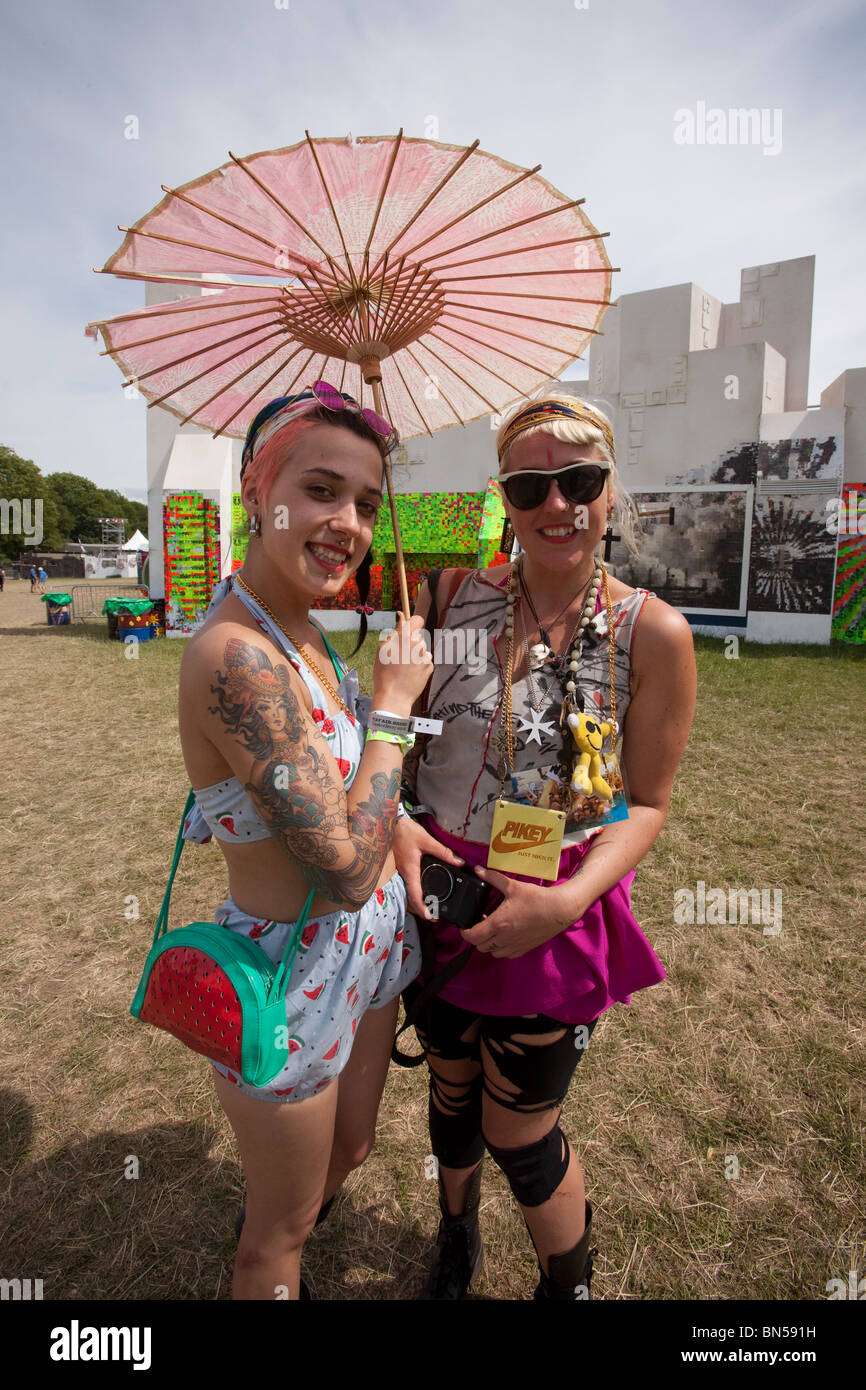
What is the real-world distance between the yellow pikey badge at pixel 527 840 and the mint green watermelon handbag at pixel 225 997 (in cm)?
46

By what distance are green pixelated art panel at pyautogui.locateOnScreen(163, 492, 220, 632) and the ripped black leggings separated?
563 inches

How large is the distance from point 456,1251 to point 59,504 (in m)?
92.7

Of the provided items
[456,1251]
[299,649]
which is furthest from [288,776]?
[456,1251]

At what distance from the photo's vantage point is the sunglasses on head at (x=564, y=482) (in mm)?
1562

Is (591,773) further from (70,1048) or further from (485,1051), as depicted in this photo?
(70,1048)

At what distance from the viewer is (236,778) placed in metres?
1.37

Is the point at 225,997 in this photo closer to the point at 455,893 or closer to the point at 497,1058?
the point at 455,893

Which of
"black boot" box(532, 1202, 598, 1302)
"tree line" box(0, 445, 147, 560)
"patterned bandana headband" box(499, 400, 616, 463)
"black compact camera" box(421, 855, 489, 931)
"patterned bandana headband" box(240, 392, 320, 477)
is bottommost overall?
"black boot" box(532, 1202, 598, 1302)

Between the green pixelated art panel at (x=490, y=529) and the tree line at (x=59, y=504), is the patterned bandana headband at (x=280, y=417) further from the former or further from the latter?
the tree line at (x=59, y=504)

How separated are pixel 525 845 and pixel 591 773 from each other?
22 centimetres

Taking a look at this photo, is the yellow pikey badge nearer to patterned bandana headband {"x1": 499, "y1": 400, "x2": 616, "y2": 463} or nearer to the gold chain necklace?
the gold chain necklace

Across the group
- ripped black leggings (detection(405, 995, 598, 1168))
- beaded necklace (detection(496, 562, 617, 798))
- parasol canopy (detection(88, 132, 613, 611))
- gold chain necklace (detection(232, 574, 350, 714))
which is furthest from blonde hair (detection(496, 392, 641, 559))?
ripped black leggings (detection(405, 995, 598, 1168))

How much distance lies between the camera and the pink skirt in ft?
5.31
